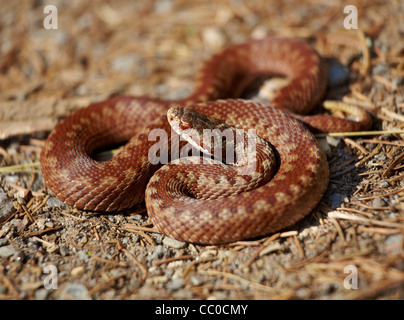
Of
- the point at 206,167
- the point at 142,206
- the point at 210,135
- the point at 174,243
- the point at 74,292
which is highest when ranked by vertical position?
the point at 210,135

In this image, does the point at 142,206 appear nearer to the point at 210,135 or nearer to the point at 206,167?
the point at 206,167

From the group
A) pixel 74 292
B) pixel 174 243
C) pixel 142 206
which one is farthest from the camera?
pixel 142 206

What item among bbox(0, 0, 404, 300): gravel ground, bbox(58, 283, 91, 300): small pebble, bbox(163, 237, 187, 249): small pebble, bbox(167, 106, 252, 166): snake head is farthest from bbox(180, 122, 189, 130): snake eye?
bbox(58, 283, 91, 300): small pebble

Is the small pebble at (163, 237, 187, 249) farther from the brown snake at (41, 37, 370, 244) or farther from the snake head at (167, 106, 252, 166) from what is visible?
the snake head at (167, 106, 252, 166)

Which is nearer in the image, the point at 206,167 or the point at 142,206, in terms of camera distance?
the point at 206,167

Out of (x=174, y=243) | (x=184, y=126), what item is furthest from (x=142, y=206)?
(x=184, y=126)

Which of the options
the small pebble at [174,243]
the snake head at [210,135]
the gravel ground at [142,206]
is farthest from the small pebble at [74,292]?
the snake head at [210,135]
